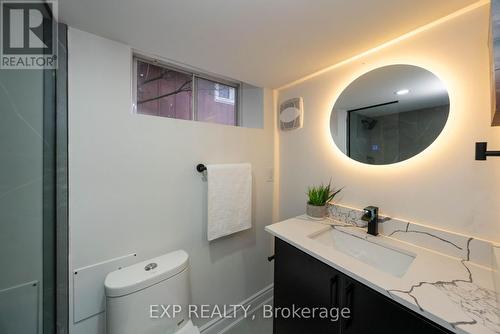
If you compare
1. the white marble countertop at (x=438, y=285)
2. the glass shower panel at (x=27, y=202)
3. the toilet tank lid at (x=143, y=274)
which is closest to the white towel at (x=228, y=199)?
the toilet tank lid at (x=143, y=274)

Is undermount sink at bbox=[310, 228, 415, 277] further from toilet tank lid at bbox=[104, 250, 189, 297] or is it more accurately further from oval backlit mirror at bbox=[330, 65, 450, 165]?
toilet tank lid at bbox=[104, 250, 189, 297]

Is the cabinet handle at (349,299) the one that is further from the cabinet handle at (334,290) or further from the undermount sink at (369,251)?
the undermount sink at (369,251)

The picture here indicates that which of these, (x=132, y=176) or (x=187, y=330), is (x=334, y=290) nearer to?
(x=187, y=330)

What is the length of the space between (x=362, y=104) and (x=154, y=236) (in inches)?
64.4

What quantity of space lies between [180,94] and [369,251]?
166 cm

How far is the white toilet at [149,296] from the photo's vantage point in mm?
916

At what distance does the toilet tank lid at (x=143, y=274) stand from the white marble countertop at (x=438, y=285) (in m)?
0.71

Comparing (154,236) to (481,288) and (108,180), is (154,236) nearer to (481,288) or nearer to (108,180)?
(108,180)

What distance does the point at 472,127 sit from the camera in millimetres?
869

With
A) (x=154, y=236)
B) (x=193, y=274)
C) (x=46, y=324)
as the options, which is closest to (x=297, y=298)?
(x=193, y=274)

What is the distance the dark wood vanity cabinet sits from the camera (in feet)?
2.23

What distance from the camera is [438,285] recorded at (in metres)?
0.71

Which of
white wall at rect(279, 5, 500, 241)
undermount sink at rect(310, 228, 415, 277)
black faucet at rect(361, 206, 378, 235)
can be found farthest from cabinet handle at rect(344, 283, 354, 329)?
white wall at rect(279, 5, 500, 241)

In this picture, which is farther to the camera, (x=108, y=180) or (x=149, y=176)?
(x=149, y=176)
